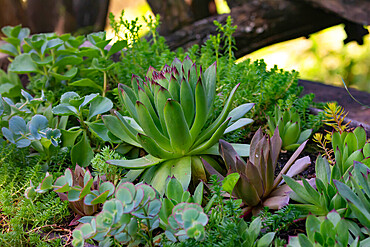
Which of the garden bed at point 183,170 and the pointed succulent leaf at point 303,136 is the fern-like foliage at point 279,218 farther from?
the pointed succulent leaf at point 303,136

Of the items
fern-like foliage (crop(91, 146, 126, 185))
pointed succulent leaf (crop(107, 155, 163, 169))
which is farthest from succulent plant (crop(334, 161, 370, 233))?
fern-like foliage (crop(91, 146, 126, 185))

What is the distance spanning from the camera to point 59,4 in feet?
13.2

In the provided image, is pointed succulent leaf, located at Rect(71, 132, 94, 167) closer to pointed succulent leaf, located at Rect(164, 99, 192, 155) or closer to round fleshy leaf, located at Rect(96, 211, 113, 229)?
pointed succulent leaf, located at Rect(164, 99, 192, 155)

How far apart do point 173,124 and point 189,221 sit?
39cm

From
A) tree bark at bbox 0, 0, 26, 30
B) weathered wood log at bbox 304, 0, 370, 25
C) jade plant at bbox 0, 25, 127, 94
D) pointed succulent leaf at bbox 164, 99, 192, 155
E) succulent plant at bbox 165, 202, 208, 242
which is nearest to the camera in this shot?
succulent plant at bbox 165, 202, 208, 242

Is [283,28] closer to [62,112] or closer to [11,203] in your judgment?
[62,112]

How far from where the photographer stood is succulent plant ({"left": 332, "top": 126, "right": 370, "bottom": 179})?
1.12 meters

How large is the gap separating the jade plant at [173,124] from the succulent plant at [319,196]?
275mm

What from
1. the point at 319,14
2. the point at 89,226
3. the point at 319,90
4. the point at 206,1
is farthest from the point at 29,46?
the point at 319,14

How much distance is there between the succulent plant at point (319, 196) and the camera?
1.03 metres

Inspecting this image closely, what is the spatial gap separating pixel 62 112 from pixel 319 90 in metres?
1.35

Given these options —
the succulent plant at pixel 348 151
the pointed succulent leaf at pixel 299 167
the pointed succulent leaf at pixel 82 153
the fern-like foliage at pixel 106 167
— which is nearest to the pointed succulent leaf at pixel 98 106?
the pointed succulent leaf at pixel 82 153

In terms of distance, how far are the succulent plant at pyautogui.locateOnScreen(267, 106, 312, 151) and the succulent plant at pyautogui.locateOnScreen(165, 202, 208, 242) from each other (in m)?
0.67

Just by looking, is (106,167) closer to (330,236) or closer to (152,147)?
(152,147)
